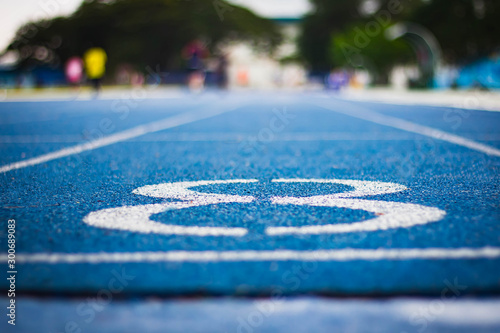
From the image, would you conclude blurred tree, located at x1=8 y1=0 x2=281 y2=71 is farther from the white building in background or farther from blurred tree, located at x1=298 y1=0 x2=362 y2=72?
blurred tree, located at x1=298 y1=0 x2=362 y2=72

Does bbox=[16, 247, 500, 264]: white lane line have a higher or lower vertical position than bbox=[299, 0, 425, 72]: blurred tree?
lower

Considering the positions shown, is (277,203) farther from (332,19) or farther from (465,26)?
(332,19)

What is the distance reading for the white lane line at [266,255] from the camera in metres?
2.06

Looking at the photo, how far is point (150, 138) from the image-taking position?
26.0ft

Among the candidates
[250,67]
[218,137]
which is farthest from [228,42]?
[218,137]

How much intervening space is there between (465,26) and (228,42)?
106ft

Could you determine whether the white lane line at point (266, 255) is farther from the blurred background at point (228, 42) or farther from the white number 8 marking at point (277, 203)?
the blurred background at point (228, 42)

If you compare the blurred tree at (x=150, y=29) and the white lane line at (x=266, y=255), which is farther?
the blurred tree at (x=150, y=29)

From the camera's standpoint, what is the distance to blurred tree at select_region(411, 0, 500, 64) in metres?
47.5

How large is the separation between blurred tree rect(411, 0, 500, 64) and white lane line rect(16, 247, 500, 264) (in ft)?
165

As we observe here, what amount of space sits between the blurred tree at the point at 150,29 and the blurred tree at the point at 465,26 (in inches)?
1082

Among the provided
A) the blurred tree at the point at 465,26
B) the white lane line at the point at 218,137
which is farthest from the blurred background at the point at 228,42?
the white lane line at the point at 218,137

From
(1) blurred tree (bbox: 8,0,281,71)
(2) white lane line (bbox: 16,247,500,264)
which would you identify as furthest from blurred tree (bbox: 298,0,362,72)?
(2) white lane line (bbox: 16,247,500,264)

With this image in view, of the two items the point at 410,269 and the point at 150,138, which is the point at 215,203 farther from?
the point at 150,138
